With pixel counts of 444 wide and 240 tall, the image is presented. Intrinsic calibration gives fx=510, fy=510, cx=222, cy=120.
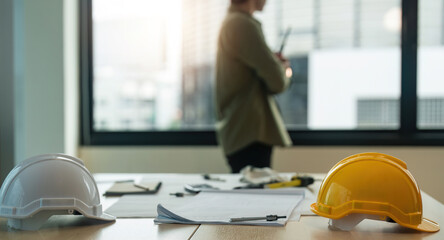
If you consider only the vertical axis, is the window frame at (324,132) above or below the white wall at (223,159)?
above

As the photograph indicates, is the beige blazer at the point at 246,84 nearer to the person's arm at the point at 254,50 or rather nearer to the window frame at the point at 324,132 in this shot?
the person's arm at the point at 254,50

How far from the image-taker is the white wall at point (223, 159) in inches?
138

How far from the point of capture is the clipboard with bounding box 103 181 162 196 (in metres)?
1.63

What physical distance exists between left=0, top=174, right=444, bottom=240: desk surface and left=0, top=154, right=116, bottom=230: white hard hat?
34 mm

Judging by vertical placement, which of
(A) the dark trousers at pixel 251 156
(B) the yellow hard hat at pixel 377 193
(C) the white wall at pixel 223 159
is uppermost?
(B) the yellow hard hat at pixel 377 193

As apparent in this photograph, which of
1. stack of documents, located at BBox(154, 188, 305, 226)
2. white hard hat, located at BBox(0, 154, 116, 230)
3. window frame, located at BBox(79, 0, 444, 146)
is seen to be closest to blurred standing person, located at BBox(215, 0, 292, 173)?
stack of documents, located at BBox(154, 188, 305, 226)

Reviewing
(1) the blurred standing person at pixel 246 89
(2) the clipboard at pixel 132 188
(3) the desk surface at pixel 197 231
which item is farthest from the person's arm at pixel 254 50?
(3) the desk surface at pixel 197 231

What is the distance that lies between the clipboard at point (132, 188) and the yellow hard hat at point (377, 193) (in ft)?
2.23

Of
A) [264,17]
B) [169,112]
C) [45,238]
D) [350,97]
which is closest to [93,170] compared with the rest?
[169,112]

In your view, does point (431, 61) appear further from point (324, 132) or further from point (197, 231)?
point (197, 231)

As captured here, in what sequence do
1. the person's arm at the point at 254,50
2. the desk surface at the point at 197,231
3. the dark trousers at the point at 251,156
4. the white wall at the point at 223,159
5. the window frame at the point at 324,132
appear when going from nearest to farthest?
the desk surface at the point at 197,231, the person's arm at the point at 254,50, the dark trousers at the point at 251,156, the white wall at the point at 223,159, the window frame at the point at 324,132

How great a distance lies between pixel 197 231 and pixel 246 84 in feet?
4.99

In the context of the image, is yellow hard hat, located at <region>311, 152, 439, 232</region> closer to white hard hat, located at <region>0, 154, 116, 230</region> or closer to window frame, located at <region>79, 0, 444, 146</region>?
white hard hat, located at <region>0, 154, 116, 230</region>

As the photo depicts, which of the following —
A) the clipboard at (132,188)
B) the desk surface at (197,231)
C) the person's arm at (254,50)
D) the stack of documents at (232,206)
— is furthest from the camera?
the person's arm at (254,50)
